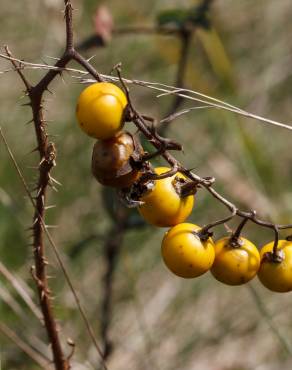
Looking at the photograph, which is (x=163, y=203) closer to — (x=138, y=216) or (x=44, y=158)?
(x=44, y=158)

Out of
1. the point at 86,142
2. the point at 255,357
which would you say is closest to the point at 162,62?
the point at 86,142

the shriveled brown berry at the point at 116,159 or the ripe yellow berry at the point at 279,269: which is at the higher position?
the shriveled brown berry at the point at 116,159

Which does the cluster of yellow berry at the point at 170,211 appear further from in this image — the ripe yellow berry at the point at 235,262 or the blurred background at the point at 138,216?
the blurred background at the point at 138,216

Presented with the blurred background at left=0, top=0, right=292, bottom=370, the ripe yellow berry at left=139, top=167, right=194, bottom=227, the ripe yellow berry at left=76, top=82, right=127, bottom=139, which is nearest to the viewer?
the ripe yellow berry at left=76, top=82, right=127, bottom=139

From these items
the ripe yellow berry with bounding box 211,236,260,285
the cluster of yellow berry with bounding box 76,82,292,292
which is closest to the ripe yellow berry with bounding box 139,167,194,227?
the cluster of yellow berry with bounding box 76,82,292,292

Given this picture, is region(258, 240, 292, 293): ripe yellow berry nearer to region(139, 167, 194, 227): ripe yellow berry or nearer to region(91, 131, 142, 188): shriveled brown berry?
region(139, 167, 194, 227): ripe yellow berry

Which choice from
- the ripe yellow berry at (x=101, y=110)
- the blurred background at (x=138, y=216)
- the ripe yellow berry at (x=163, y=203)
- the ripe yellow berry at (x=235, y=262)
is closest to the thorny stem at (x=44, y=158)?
the ripe yellow berry at (x=101, y=110)

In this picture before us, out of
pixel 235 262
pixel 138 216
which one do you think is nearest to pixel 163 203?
pixel 235 262

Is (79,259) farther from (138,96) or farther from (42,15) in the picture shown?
(42,15)
